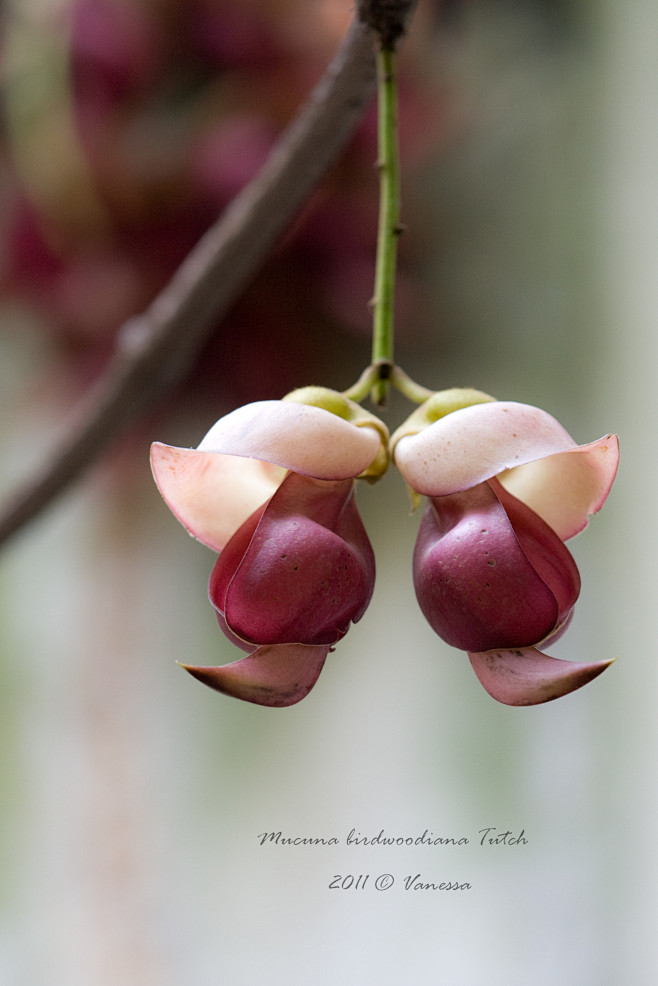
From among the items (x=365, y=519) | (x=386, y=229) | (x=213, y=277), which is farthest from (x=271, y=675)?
(x=365, y=519)

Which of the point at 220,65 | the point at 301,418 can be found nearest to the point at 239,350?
the point at 220,65

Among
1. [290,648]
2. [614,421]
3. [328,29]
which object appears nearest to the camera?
[290,648]

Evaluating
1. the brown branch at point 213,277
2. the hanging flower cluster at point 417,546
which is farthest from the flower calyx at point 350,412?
the brown branch at point 213,277

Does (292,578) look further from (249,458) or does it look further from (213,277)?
(213,277)

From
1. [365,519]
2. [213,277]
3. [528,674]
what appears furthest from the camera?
[365,519]

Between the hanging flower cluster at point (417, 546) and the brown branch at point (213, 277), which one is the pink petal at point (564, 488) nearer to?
the hanging flower cluster at point (417, 546)

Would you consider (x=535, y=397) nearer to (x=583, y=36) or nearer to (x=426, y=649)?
(x=426, y=649)

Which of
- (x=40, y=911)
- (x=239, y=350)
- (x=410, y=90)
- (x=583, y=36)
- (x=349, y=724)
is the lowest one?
(x=40, y=911)
